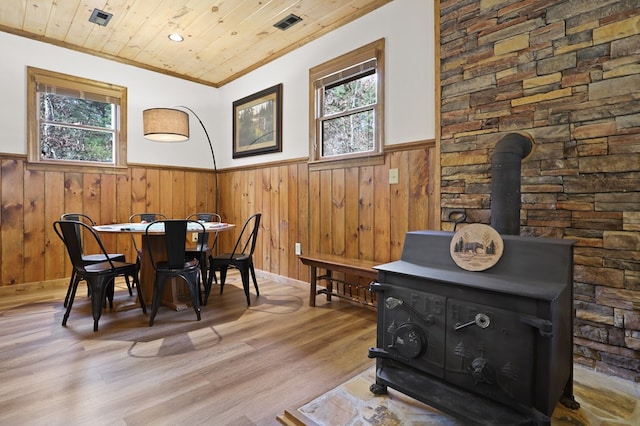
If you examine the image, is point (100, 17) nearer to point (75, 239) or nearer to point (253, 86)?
point (253, 86)

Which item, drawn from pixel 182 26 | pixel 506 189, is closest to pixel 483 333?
pixel 506 189

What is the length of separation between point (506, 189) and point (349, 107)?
194 centimetres

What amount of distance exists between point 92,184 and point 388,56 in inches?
138

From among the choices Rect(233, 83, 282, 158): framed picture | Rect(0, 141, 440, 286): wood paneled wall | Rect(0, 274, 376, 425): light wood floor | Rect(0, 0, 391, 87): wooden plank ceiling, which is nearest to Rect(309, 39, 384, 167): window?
Rect(0, 141, 440, 286): wood paneled wall

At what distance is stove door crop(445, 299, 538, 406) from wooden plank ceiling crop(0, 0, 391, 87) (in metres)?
2.68

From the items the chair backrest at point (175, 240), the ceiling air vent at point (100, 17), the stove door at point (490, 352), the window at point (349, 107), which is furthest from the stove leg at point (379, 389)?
the ceiling air vent at point (100, 17)

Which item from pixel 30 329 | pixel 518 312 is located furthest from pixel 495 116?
pixel 30 329

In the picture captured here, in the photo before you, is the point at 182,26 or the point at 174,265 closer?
the point at 174,265

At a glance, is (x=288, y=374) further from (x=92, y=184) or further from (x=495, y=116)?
(x=92, y=184)

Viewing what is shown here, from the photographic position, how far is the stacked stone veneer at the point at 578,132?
1.77 meters

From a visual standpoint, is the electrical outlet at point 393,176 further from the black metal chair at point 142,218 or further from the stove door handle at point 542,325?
the black metal chair at point 142,218

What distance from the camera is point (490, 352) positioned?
1312 millimetres

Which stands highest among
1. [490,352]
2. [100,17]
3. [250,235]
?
[100,17]

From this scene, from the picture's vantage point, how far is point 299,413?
149cm
